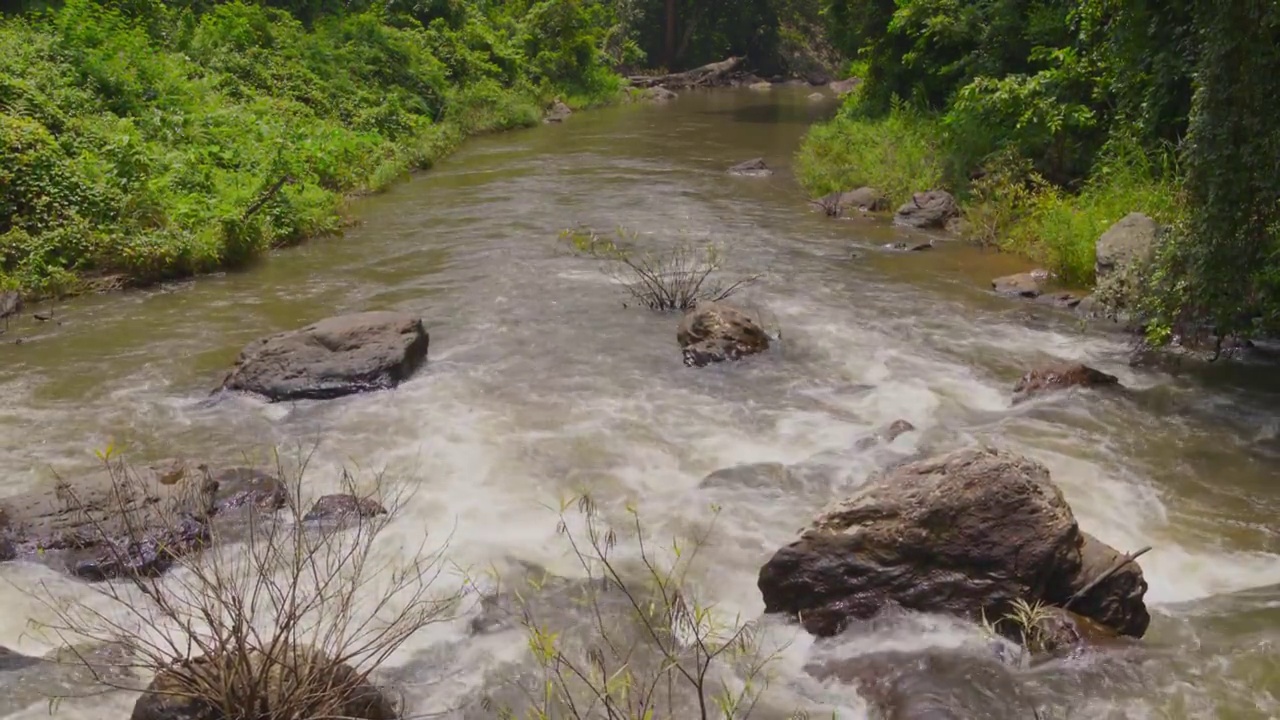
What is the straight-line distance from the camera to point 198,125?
16984mm

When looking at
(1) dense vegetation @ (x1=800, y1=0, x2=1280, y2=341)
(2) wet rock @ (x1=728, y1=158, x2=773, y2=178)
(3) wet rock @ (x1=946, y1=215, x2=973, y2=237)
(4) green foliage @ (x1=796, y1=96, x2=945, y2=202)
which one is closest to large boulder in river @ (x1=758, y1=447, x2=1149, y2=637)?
(1) dense vegetation @ (x1=800, y1=0, x2=1280, y2=341)

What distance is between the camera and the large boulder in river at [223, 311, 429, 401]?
30.2 feet

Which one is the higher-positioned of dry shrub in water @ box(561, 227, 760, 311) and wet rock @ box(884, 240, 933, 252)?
dry shrub in water @ box(561, 227, 760, 311)

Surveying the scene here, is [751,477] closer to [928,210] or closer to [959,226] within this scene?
[959,226]

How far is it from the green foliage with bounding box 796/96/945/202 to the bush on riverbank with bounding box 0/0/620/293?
29.5 feet

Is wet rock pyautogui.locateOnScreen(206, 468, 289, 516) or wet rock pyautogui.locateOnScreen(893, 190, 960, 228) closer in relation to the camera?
wet rock pyautogui.locateOnScreen(206, 468, 289, 516)

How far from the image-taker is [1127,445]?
795 cm

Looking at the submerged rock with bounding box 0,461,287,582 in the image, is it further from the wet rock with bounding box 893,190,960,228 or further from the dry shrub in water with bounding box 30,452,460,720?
the wet rock with bounding box 893,190,960,228

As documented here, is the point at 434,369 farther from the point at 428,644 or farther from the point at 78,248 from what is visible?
the point at 78,248

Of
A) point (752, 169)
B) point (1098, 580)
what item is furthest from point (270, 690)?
point (752, 169)

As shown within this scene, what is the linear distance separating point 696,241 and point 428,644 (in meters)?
10.5

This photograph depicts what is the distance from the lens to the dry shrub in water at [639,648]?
4.85m

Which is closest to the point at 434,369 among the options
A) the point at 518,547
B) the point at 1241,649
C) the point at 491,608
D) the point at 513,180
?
the point at 518,547

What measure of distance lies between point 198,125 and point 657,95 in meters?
30.8
